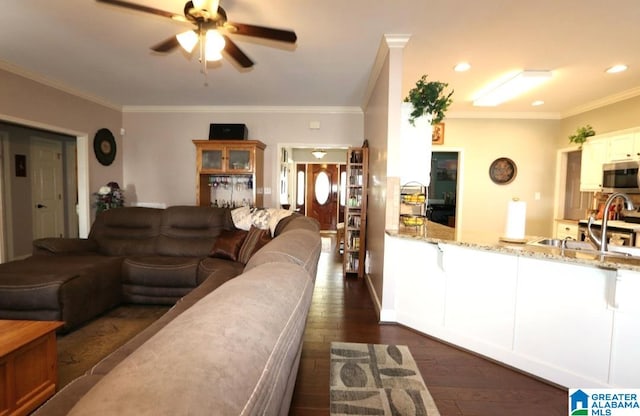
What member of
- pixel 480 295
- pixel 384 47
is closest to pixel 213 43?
pixel 384 47

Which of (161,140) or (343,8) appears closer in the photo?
(343,8)

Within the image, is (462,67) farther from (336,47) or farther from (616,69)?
(616,69)

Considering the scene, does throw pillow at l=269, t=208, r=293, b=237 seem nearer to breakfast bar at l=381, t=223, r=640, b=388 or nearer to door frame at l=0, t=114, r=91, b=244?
breakfast bar at l=381, t=223, r=640, b=388

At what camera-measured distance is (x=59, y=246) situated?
10.1ft

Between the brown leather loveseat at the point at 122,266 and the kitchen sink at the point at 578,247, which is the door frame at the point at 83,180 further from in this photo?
the kitchen sink at the point at 578,247

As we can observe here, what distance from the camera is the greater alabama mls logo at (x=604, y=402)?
1.63 m

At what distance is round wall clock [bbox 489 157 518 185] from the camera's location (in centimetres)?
522

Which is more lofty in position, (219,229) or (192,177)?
(192,177)

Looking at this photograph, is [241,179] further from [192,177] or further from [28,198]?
[28,198]

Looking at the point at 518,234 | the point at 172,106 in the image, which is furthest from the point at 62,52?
the point at 518,234

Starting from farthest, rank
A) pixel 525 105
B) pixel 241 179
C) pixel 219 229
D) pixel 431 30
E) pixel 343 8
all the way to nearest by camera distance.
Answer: pixel 241 179 < pixel 525 105 < pixel 219 229 < pixel 431 30 < pixel 343 8

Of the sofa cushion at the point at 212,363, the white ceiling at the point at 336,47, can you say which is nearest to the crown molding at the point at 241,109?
the white ceiling at the point at 336,47

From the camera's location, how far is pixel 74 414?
1.44 feet

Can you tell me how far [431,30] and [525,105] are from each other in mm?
3150
